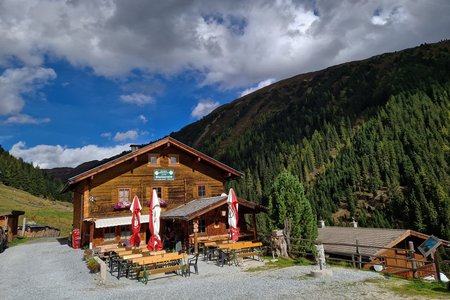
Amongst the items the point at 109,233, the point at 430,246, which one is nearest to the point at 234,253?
the point at 430,246

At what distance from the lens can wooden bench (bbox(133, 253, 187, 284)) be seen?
12.8 m

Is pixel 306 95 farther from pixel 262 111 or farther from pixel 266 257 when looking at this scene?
pixel 266 257

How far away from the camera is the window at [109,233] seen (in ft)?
74.9

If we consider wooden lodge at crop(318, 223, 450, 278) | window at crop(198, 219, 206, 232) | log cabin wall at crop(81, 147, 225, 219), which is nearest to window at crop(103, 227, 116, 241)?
log cabin wall at crop(81, 147, 225, 219)

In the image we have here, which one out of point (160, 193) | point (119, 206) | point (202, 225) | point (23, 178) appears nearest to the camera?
point (202, 225)

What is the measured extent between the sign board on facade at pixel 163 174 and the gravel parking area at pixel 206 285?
10196 millimetres

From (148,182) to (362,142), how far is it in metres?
68.2

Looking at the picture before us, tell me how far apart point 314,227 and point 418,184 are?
1941 inches

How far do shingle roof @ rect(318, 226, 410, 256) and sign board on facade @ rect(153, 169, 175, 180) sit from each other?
41.8 ft

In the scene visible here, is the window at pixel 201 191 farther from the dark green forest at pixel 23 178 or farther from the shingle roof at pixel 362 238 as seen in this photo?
the dark green forest at pixel 23 178

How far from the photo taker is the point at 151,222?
50.3ft

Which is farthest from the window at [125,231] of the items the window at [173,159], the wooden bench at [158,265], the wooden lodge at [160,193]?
the wooden bench at [158,265]

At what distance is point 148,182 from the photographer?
25.0m

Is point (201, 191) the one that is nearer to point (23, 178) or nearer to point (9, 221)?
point (9, 221)
